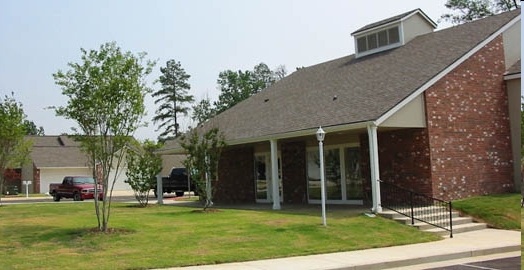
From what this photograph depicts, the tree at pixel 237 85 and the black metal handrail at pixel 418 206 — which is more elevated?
the tree at pixel 237 85

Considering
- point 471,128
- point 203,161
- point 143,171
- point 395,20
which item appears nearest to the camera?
point 471,128

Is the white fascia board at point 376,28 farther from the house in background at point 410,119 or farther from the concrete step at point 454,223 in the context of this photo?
the concrete step at point 454,223

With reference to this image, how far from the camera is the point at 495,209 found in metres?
16.3

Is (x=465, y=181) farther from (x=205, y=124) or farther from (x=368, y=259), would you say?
(x=205, y=124)

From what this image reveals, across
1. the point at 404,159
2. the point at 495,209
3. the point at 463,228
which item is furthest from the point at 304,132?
the point at 495,209

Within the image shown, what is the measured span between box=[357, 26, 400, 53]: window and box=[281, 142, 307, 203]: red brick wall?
5351 mm

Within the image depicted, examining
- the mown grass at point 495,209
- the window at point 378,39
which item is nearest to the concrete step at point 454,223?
the mown grass at point 495,209

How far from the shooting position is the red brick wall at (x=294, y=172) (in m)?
22.5

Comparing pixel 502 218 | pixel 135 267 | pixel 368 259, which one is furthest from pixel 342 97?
pixel 135 267

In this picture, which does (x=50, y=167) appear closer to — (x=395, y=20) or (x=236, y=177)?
(x=236, y=177)

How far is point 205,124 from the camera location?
28.4 m

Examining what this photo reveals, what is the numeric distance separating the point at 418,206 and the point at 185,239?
25.9ft

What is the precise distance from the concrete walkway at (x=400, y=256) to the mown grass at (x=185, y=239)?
42 centimetres

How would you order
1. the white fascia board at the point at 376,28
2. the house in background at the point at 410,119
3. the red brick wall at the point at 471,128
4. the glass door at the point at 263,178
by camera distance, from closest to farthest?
the house in background at the point at 410,119, the red brick wall at the point at 471,128, the white fascia board at the point at 376,28, the glass door at the point at 263,178
